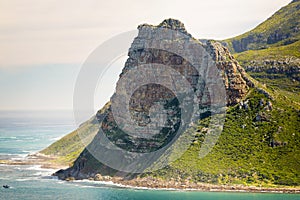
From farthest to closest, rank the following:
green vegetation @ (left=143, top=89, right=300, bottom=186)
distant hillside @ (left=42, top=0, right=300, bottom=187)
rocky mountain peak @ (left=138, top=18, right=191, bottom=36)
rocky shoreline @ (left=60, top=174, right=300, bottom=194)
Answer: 1. rocky mountain peak @ (left=138, top=18, right=191, bottom=36)
2. distant hillside @ (left=42, top=0, right=300, bottom=187)
3. green vegetation @ (left=143, top=89, right=300, bottom=186)
4. rocky shoreline @ (left=60, top=174, right=300, bottom=194)

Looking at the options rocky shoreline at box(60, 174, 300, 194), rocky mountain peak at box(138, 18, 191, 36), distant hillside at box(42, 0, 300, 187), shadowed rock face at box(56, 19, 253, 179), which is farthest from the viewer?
rocky mountain peak at box(138, 18, 191, 36)

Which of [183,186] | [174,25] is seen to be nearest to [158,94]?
[174,25]

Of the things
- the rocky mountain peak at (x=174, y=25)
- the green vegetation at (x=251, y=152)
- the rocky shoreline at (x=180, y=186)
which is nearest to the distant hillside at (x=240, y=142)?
the green vegetation at (x=251, y=152)

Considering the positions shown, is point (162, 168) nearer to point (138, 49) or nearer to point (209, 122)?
point (209, 122)

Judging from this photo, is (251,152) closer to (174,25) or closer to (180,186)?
(180,186)

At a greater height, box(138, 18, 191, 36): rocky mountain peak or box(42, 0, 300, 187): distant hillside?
box(138, 18, 191, 36): rocky mountain peak

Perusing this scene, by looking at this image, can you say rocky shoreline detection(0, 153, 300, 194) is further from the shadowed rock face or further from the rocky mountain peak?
the rocky mountain peak

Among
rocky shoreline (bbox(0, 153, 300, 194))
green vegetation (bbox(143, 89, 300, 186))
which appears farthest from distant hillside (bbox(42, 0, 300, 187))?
rocky shoreline (bbox(0, 153, 300, 194))

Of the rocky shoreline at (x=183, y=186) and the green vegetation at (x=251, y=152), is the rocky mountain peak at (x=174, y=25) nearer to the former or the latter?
the green vegetation at (x=251, y=152)
